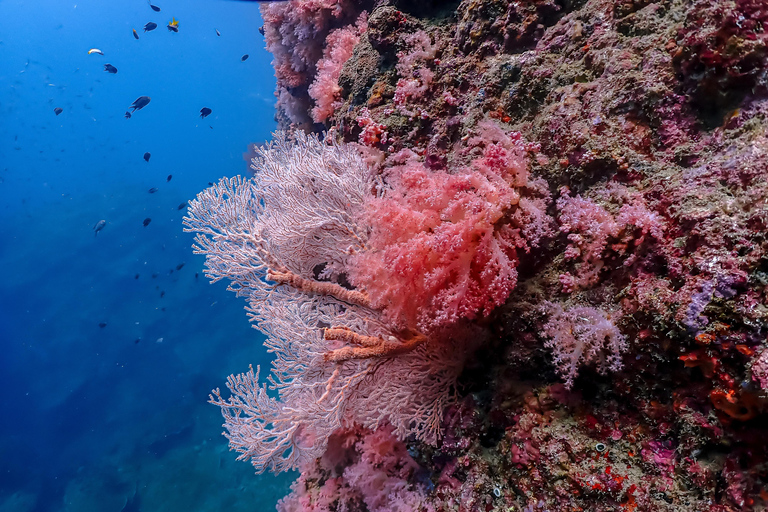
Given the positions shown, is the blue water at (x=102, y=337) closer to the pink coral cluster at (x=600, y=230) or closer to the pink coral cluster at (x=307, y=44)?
the pink coral cluster at (x=307, y=44)

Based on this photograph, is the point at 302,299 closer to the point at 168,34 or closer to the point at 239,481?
the point at 239,481

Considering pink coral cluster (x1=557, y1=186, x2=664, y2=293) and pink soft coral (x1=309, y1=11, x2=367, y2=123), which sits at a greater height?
pink soft coral (x1=309, y1=11, x2=367, y2=123)

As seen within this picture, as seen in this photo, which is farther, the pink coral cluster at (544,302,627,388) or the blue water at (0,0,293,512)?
the blue water at (0,0,293,512)

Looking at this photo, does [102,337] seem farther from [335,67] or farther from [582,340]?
[582,340]

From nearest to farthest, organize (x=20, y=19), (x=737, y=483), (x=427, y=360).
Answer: (x=737, y=483) < (x=427, y=360) < (x=20, y=19)

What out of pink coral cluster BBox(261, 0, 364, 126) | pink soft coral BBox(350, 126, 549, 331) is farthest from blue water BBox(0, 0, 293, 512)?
pink soft coral BBox(350, 126, 549, 331)

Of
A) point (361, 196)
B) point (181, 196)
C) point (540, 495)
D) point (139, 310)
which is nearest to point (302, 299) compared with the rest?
point (361, 196)

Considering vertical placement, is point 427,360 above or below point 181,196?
below

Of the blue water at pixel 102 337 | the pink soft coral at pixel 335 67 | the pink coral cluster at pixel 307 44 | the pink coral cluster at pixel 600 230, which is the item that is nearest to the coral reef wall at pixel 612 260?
the pink coral cluster at pixel 600 230

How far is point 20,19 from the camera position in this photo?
4675 centimetres

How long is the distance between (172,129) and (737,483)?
62482 mm

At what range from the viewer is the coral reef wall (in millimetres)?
1627

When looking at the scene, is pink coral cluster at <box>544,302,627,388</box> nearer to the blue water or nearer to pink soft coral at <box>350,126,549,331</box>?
pink soft coral at <box>350,126,549,331</box>

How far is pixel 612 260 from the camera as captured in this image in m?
2.09
